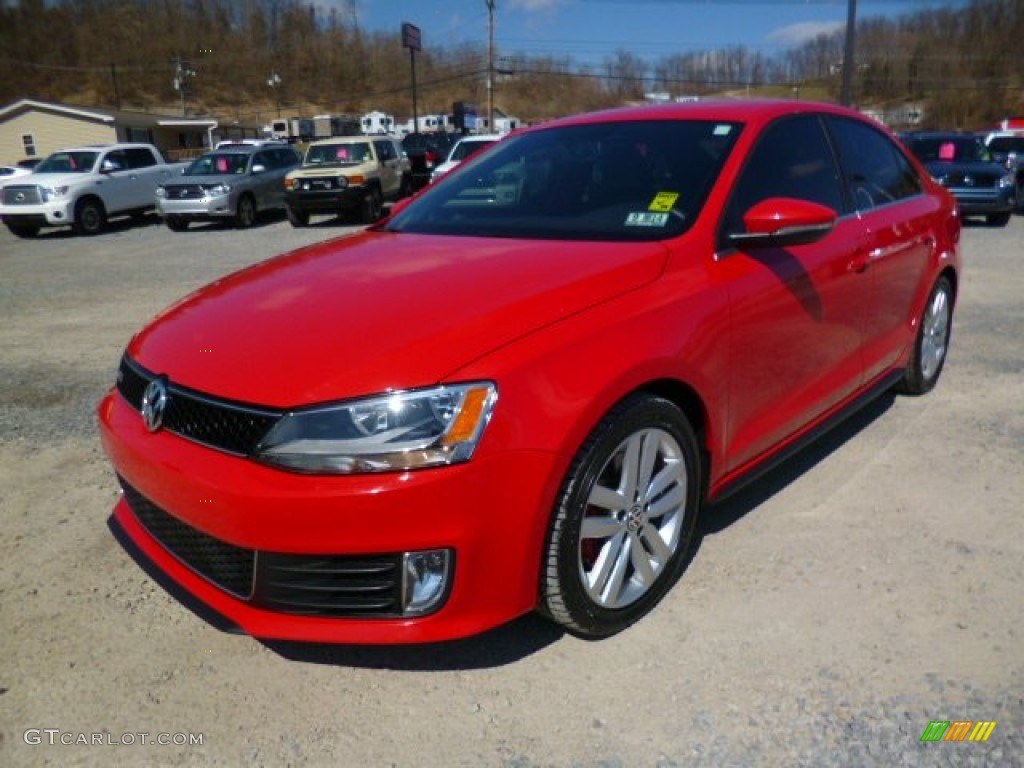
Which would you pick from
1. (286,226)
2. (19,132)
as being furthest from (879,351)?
(19,132)

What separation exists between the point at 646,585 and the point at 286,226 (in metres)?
16.3

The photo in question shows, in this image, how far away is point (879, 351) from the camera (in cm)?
398

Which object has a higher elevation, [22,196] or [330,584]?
[22,196]

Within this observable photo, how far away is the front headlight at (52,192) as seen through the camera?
15.9 metres

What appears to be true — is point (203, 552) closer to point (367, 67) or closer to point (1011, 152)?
point (1011, 152)

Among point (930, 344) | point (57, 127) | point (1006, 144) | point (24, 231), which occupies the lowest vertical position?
point (24, 231)

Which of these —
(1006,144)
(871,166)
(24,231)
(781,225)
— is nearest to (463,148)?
(24,231)

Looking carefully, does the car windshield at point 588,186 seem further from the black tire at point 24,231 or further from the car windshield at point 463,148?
the black tire at point 24,231

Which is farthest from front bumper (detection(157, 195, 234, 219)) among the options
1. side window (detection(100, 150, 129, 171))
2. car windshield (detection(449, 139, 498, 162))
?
car windshield (detection(449, 139, 498, 162))

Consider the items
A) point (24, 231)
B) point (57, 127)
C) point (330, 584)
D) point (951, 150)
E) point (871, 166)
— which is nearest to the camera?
point (330, 584)

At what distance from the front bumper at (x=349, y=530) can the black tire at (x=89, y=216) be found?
53.3ft

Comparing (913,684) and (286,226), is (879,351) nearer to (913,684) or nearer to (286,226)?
(913,684)

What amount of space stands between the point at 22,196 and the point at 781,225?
1706 centimetres

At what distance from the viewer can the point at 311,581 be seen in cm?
216
